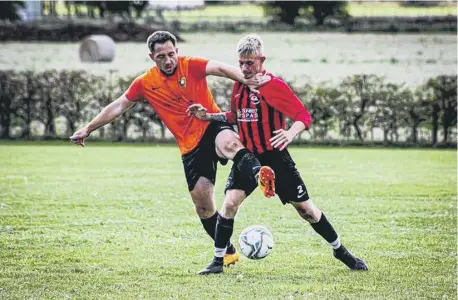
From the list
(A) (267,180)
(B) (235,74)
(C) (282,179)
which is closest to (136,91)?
(B) (235,74)

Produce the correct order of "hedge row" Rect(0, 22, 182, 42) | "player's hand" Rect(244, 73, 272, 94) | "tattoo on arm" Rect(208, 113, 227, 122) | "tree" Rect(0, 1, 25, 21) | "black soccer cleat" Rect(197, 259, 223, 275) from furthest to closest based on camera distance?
"tree" Rect(0, 1, 25, 21)
"hedge row" Rect(0, 22, 182, 42)
"tattoo on arm" Rect(208, 113, 227, 122)
"black soccer cleat" Rect(197, 259, 223, 275)
"player's hand" Rect(244, 73, 272, 94)

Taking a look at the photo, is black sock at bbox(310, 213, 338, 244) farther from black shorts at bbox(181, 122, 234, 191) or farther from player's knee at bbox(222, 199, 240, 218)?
black shorts at bbox(181, 122, 234, 191)

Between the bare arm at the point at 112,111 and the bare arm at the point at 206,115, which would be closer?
the bare arm at the point at 206,115

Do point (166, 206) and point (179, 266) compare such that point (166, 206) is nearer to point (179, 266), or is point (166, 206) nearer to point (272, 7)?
point (179, 266)

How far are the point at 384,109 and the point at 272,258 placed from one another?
17.7 metres

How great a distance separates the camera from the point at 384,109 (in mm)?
26391

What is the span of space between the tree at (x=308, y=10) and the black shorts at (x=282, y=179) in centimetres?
3492

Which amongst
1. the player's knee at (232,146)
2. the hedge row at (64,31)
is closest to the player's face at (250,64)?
the player's knee at (232,146)

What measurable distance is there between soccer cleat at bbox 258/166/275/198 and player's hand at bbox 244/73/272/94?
30.9 inches

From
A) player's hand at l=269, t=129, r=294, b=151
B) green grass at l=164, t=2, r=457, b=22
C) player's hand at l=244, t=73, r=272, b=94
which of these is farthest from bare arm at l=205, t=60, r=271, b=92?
green grass at l=164, t=2, r=457, b=22

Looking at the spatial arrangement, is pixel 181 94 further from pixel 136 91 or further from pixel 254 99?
pixel 254 99

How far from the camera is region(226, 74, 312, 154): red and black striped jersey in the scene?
830cm

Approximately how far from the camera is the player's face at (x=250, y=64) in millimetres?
8188

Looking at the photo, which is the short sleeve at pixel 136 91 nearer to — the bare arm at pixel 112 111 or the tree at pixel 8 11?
the bare arm at pixel 112 111
